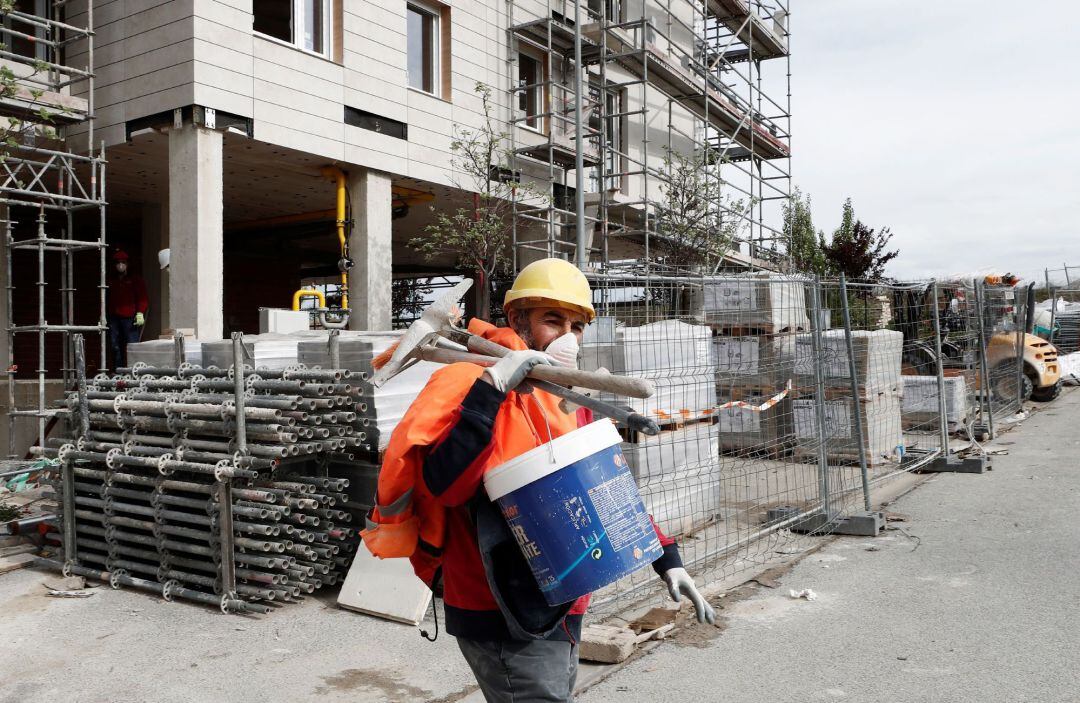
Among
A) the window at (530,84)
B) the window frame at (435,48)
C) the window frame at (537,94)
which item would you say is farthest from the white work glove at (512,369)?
the window at (530,84)

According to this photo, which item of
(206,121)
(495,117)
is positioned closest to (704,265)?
(495,117)

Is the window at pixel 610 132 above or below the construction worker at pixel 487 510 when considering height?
above

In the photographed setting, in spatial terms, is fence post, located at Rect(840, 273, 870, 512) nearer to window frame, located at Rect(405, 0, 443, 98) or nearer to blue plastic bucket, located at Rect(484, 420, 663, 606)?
blue plastic bucket, located at Rect(484, 420, 663, 606)

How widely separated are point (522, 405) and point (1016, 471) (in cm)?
943

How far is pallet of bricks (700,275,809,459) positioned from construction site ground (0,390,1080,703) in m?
1.24

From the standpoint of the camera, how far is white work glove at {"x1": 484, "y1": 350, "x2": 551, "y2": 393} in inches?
79.2

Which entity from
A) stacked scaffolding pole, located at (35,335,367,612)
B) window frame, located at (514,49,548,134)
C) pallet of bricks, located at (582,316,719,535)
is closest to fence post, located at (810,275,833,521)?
pallet of bricks, located at (582,316,719,535)

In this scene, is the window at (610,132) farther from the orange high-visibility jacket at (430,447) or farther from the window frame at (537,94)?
the orange high-visibility jacket at (430,447)

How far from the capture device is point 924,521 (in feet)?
24.6

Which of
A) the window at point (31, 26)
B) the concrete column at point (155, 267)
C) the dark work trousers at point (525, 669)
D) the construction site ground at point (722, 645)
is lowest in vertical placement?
the construction site ground at point (722, 645)

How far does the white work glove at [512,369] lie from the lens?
2.01m

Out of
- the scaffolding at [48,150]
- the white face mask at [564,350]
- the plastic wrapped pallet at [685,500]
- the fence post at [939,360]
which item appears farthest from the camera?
the scaffolding at [48,150]

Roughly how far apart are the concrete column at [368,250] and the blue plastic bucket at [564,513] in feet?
40.2

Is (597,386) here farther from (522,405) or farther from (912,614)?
(912,614)
